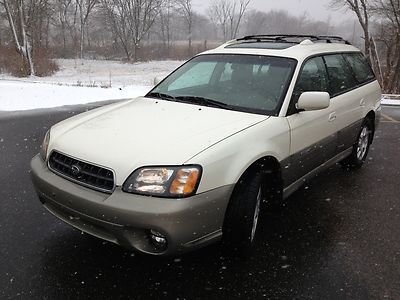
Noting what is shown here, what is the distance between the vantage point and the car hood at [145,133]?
2570 millimetres

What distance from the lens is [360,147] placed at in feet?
17.1

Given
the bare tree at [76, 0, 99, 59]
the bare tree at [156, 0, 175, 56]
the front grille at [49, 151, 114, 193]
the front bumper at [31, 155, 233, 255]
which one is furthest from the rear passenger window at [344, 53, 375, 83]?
the bare tree at [156, 0, 175, 56]

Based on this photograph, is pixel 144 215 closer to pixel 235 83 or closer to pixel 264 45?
pixel 235 83

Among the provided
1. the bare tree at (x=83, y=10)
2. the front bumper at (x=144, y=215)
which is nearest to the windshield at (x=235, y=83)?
the front bumper at (x=144, y=215)

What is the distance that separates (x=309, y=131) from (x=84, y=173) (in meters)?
2.07

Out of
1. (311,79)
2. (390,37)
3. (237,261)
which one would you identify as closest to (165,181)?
(237,261)

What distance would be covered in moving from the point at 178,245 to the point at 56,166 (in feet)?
3.73

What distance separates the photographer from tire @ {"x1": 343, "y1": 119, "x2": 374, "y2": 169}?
16.6 feet

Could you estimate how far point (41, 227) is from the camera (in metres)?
3.51

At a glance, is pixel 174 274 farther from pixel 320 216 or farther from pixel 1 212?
pixel 1 212

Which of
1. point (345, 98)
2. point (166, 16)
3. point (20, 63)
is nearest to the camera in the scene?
point (345, 98)

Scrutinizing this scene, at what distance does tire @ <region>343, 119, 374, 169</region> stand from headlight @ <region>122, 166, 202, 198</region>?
3187 mm

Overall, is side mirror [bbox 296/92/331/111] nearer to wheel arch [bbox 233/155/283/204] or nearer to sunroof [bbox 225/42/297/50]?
wheel arch [bbox 233/155/283/204]

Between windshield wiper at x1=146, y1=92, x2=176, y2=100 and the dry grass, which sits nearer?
windshield wiper at x1=146, y1=92, x2=176, y2=100
